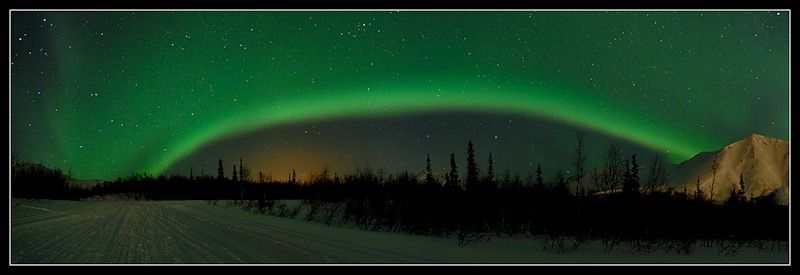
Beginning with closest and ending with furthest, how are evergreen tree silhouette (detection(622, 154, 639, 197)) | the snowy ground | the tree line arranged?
the snowy ground < the tree line < evergreen tree silhouette (detection(622, 154, 639, 197))

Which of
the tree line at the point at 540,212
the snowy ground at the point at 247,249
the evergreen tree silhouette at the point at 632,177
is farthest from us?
the evergreen tree silhouette at the point at 632,177

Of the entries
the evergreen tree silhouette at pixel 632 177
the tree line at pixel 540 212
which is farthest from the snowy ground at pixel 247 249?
the evergreen tree silhouette at pixel 632 177

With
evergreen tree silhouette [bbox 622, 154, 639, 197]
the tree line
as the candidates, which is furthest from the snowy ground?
evergreen tree silhouette [bbox 622, 154, 639, 197]

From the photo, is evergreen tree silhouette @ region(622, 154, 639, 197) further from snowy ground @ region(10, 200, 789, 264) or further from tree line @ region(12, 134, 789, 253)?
snowy ground @ region(10, 200, 789, 264)

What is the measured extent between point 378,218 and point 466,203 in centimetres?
354

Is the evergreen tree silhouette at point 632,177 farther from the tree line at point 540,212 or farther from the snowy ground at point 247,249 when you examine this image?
the snowy ground at point 247,249

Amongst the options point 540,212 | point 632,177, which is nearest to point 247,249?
point 540,212

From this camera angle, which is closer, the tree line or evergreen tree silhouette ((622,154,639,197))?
the tree line

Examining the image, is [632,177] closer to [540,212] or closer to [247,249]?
[540,212]

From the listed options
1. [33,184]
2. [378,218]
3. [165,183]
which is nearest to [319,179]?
[378,218]

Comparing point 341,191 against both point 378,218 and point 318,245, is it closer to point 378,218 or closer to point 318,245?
point 378,218

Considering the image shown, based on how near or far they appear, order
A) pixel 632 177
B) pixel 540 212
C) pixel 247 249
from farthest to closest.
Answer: pixel 632 177 < pixel 540 212 < pixel 247 249

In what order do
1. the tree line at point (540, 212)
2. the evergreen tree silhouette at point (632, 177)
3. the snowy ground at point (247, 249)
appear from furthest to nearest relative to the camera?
the evergreen tree silhouette at point (632, 177), the tree line at point (540, 212), the snowy ground at point (247, 249)

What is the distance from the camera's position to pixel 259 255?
416 inches
